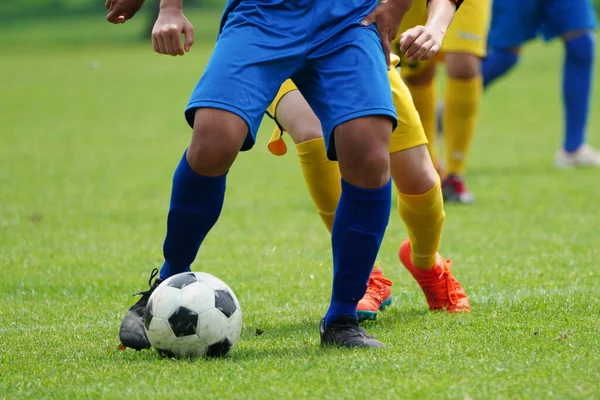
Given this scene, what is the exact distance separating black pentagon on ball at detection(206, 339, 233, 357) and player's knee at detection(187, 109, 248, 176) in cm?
59

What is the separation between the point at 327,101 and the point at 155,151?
8248 millimetres

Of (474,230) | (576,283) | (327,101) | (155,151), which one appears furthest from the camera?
(155,151)

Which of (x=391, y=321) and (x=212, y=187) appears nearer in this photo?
(x=212, y=187)

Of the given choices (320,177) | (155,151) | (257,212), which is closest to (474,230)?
(257,212)

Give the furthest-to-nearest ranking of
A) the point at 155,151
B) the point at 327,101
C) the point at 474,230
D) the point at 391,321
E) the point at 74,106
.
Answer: the point at 74,106
the point at 155,151
the point at 474,230
the point at 391,321
the point at 327,101

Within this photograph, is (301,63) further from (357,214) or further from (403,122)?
(403,122)

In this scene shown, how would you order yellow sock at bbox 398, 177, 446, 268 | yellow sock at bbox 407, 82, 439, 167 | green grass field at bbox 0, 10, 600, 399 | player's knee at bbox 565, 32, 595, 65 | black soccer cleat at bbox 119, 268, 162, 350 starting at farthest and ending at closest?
player's knee at bbox 565, 32, 595, 65 → yellow sock at bbox 407, 82, 439, 167 → yellow sock at bbox 398, 177, 446, 268 → black soccer cleat at bbox 119, 268, 162, 350 → green grass field at bbox 0, 10, 600, 399

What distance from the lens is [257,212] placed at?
751 centimetres

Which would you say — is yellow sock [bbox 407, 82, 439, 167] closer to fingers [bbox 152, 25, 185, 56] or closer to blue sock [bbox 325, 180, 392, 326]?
blue sock [bbox 325, 180, 392, 326]

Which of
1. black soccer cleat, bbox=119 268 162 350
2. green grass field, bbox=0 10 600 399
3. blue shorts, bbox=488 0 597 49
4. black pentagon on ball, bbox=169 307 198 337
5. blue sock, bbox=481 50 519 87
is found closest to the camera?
green grass field, bbox=0 10 600 399

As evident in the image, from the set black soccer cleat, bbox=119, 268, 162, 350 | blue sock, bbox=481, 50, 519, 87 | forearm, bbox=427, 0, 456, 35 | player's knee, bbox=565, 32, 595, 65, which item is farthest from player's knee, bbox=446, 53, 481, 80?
black soccer cleat, bbox=119, 268, 162, 350

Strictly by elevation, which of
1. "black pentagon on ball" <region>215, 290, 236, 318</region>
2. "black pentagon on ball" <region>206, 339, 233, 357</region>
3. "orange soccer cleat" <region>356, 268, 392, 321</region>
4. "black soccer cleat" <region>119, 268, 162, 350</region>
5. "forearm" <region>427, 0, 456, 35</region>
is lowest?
"orange soccer cleat" <region>356, 268, 392, 321</region>

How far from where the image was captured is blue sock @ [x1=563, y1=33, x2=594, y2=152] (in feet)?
29.8

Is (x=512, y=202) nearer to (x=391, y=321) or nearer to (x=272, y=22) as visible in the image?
(x=391, y=321)
